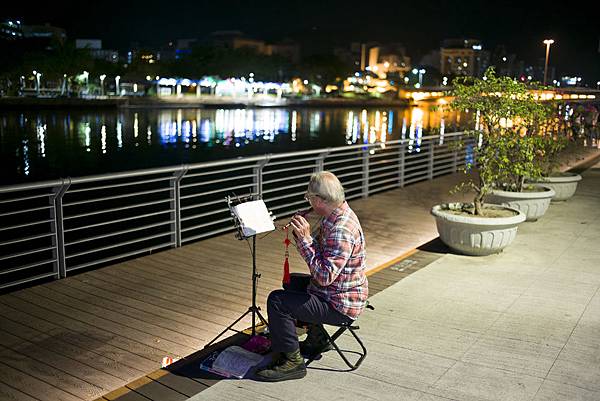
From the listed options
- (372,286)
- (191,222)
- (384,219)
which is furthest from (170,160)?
(372,286)

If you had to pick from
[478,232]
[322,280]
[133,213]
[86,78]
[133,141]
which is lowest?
[133,141]

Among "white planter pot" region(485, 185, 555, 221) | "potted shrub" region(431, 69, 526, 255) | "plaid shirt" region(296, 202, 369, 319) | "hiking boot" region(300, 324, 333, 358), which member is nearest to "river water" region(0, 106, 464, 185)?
"white planter pot" region(485, 185, 555, 221)

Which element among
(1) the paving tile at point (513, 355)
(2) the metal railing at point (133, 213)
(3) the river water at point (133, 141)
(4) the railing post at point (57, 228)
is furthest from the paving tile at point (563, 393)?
(3) the river water at point (133, 141)

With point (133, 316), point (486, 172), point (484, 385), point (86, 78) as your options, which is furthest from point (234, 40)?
point (484, 385)

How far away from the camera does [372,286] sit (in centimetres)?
677

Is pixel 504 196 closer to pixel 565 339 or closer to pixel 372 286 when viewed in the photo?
pixel 372 286

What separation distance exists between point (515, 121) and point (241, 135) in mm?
47121

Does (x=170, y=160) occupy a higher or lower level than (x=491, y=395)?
lower

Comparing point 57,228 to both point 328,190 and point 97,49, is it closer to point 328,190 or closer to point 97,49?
point 328,190

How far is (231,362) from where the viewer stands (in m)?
4.55

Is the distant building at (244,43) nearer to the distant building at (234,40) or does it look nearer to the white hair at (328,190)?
the distant building at (234,40)

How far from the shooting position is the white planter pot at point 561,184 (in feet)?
37.8

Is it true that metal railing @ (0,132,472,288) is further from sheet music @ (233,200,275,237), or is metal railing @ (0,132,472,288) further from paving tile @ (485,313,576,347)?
paving tile @ (485,313,576,347)

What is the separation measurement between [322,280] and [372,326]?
151 cm
